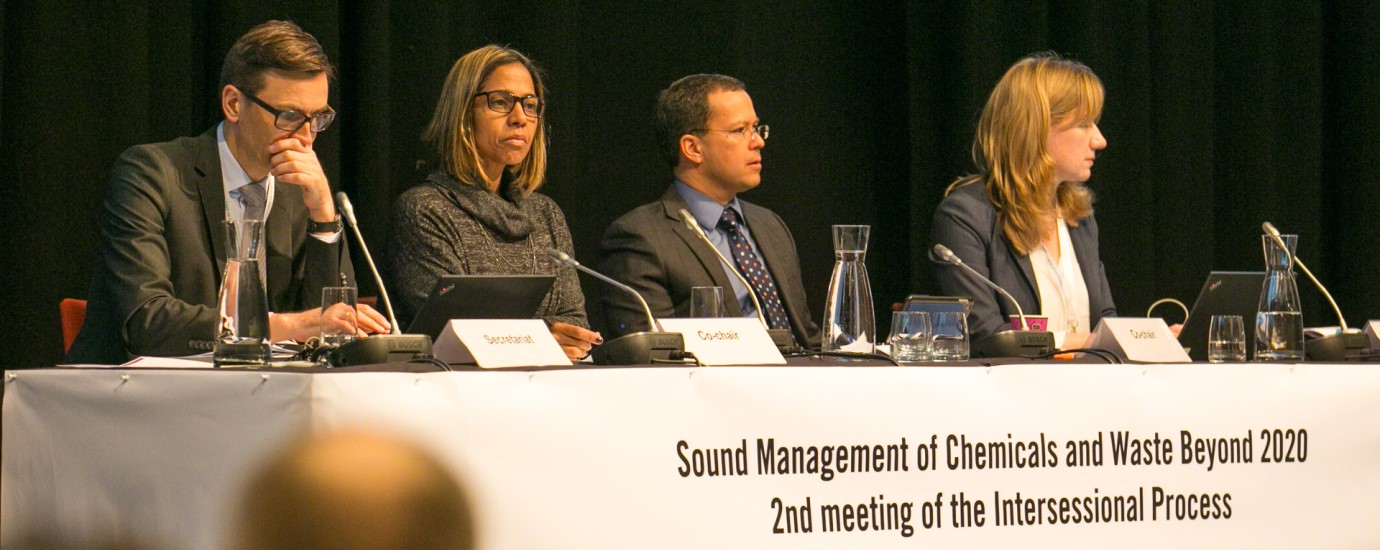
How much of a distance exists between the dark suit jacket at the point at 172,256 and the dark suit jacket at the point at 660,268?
69cm

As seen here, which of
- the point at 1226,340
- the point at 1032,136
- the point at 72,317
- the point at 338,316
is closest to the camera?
the point at 338,316

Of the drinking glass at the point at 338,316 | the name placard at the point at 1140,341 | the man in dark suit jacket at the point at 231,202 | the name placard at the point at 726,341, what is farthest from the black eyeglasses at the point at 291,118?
the name placard at the point at 1140,341

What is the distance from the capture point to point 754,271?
336cm

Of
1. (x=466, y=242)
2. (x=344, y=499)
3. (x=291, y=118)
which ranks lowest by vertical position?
(x=344, y=499)

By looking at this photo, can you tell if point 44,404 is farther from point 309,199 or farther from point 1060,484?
point 1060,484

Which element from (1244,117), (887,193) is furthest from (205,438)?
(1244,117)

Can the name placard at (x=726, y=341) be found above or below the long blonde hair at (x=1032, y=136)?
below

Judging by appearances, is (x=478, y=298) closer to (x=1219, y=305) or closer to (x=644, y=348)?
(x=644, y=348)

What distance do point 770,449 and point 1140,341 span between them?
0.74 metres

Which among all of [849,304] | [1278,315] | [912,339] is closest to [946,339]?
[912,339]

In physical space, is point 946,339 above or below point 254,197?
below

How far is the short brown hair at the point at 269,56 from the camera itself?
2.63 meters

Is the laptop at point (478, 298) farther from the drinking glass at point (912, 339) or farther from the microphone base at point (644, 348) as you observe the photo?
the drinking glass at point (912, 339)

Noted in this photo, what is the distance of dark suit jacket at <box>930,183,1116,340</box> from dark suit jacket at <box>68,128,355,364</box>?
137cm
